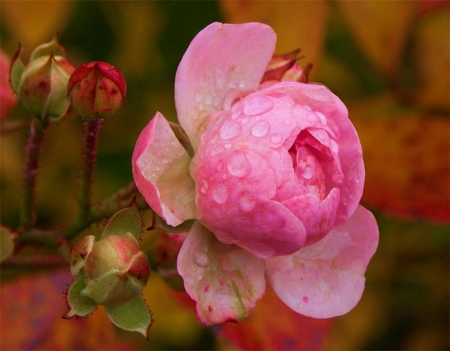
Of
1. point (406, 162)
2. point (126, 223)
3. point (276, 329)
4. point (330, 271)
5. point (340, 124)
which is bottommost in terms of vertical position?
point (276, 329)

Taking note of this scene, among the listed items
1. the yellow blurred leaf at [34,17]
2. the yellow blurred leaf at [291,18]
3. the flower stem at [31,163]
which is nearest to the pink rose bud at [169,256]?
the flower stem at [31,163]

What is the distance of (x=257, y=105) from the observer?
2.93 feet

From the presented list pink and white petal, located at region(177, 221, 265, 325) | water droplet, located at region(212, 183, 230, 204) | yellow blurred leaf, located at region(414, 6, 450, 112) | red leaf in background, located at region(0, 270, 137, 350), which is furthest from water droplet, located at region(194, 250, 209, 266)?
yellow blurred leaf, located at region(414, 6, 450, 112)

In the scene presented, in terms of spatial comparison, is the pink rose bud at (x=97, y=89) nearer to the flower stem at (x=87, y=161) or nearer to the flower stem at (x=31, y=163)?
the flower stem at (x=87, y=161)

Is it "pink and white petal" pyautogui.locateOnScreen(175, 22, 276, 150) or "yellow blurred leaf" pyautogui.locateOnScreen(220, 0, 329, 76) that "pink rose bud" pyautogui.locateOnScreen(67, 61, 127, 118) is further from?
"yellow blurred leaf" pyautogui.locateOnScreen(220, 0, 329, 76)

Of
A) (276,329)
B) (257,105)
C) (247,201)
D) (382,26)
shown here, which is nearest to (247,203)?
(247,201)

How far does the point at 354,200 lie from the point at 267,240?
129 mm

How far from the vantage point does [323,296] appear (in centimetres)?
101

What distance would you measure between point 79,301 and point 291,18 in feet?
2.61

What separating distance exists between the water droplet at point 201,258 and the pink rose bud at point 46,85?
293mm

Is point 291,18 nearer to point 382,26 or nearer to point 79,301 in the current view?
point 382,26

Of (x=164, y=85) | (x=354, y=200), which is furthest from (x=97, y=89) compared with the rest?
(x=164, y=85)

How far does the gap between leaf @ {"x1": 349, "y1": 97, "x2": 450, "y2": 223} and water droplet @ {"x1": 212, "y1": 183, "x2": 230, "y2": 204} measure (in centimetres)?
67

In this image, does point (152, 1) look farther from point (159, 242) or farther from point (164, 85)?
point (159, 242)
